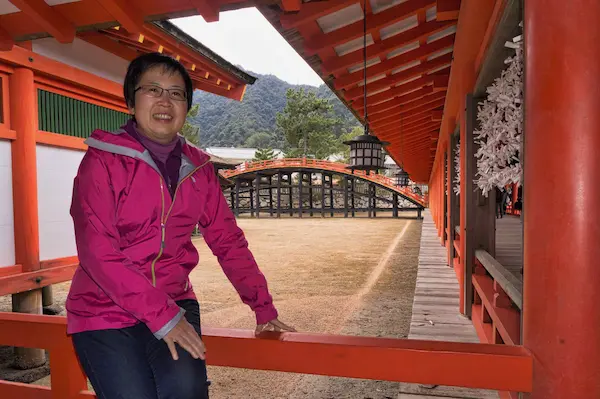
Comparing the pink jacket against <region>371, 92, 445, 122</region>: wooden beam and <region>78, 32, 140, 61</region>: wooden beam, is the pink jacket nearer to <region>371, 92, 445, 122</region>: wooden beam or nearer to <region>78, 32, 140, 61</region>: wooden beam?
<region>78, 32, 140, 61</region>: wooden beam

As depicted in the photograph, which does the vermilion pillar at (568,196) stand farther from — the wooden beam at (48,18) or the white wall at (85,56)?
the white wall at (85,56)

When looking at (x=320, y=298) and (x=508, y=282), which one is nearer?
(x=508, y=282)

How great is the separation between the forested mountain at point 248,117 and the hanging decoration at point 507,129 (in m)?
74.9

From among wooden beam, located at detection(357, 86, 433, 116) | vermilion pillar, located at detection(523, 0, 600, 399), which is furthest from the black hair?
wooden beam, located at detection(357, 86, 433, 116)

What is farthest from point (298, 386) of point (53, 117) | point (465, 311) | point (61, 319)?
point (53, 117)

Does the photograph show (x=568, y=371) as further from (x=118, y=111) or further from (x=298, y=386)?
(x=118, y=111)

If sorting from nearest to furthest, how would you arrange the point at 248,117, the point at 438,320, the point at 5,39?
the point at 5,39, the point at 438,320, the point at 248,117

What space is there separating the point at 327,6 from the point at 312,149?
43.2 metres

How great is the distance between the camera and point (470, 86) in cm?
337

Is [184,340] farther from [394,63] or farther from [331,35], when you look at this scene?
[394,63]

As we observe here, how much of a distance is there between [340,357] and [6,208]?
4013 mm

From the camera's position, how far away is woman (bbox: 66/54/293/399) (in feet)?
3.76

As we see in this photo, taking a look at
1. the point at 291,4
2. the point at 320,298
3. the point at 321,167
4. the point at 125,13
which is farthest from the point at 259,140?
the point at 291,4

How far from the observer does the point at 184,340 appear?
1.18 meters
